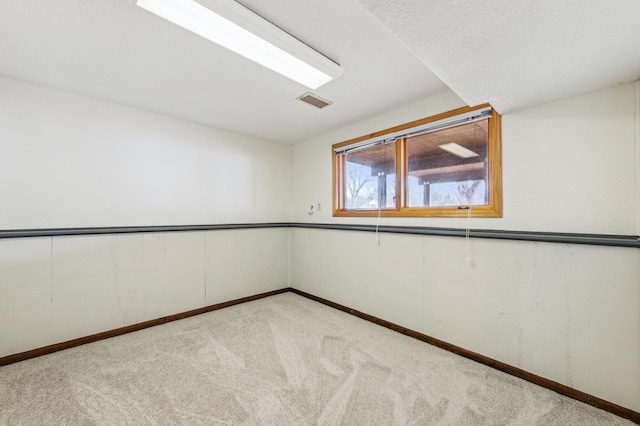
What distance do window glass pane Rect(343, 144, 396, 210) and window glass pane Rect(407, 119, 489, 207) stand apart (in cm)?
24

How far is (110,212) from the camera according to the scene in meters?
2.66

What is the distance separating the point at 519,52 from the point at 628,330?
1775 millimetres

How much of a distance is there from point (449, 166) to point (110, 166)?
340 cm

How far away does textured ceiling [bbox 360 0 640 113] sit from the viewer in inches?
41.3

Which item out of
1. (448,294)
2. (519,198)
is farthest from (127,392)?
(519,198)

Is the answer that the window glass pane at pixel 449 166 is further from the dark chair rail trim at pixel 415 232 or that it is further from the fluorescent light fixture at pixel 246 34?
the fluorescent light fixture at pixel 246 34

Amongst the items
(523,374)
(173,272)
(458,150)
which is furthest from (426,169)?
(173,272)

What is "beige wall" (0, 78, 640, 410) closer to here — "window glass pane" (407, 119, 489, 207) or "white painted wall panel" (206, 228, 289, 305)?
"white painted wall panel" (206, 228, 289, 305)

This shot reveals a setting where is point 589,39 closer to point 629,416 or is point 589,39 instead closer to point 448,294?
point 448,294

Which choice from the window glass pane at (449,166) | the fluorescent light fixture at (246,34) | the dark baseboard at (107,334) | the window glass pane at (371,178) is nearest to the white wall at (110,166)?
the dark baseboard at (107,334)

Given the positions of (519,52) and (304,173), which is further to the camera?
(304,173)

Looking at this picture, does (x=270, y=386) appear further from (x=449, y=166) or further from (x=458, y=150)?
(x=458, y=150)

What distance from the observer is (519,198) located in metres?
2.04

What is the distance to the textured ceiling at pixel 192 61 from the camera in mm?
1497
